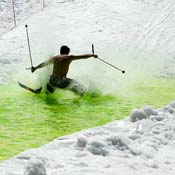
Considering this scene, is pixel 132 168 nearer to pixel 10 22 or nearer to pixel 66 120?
pixel 66 120

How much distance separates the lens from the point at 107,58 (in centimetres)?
2192

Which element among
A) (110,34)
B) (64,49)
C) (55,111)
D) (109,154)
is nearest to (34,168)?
(109,154)

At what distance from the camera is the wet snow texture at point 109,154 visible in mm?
6320

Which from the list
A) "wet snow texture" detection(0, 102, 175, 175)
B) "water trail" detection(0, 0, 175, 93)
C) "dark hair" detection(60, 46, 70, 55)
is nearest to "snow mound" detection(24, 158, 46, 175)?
"wet snow texture" detection(0, 102, 175, 175)

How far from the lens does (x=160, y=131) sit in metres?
8.02

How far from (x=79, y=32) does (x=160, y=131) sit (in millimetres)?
19129

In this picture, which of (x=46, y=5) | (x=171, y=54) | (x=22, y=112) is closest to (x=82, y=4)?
(x=46, y=5)

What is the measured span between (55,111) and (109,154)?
17.3 feet

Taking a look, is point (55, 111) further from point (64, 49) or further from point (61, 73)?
point (64, 49)

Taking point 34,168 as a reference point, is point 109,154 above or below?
below

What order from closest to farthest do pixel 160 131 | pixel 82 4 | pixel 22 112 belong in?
pixel 160 131 → pixel 22 112 → pixel 82 4

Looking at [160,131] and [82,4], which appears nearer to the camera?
[160,131]

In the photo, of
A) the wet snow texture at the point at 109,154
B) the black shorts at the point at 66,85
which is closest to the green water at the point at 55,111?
the black shorts at the point at 66,85

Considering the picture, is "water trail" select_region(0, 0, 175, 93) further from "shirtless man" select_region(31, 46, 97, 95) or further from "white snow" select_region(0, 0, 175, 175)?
"shirtless man" select_region(31, 46, 97, 95)
